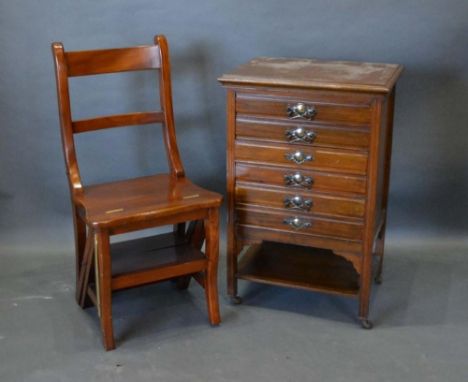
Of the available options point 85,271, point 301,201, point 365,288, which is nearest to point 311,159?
point 301,201

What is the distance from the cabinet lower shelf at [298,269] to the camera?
2.84m

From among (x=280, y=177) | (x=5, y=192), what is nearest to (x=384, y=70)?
Answer: (x=280, y=177)

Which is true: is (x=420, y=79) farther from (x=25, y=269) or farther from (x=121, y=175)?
(x=25, y=269)

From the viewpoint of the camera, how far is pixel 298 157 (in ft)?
8.71

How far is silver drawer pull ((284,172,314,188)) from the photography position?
2.68 meters

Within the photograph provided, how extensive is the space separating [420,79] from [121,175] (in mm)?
1398

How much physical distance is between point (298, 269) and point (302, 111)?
707mm

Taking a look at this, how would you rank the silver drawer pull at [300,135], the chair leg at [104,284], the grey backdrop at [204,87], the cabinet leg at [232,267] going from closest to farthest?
the chair leg at [104,284]
the silver drawer pull at [300,135]
the cabinet leg at [232,267]
the grey backdrop at [204,87]

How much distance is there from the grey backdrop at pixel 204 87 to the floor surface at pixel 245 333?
0.30 metres

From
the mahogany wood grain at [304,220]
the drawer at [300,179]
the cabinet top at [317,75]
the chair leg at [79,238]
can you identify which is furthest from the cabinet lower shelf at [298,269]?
the cabinet top at [317,75]

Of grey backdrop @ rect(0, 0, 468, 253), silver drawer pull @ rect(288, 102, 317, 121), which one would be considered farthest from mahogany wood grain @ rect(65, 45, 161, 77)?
silver drawer pull @ rect(288, 102, 317, 121)

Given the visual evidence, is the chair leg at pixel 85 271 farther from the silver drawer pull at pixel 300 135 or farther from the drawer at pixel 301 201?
the silver drawer pull at pixel 300 135

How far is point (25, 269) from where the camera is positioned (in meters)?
3.27

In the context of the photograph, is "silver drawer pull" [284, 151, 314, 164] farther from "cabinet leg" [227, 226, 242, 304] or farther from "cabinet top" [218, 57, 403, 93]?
"cabinet leg" [227, 226, 242, 304]
